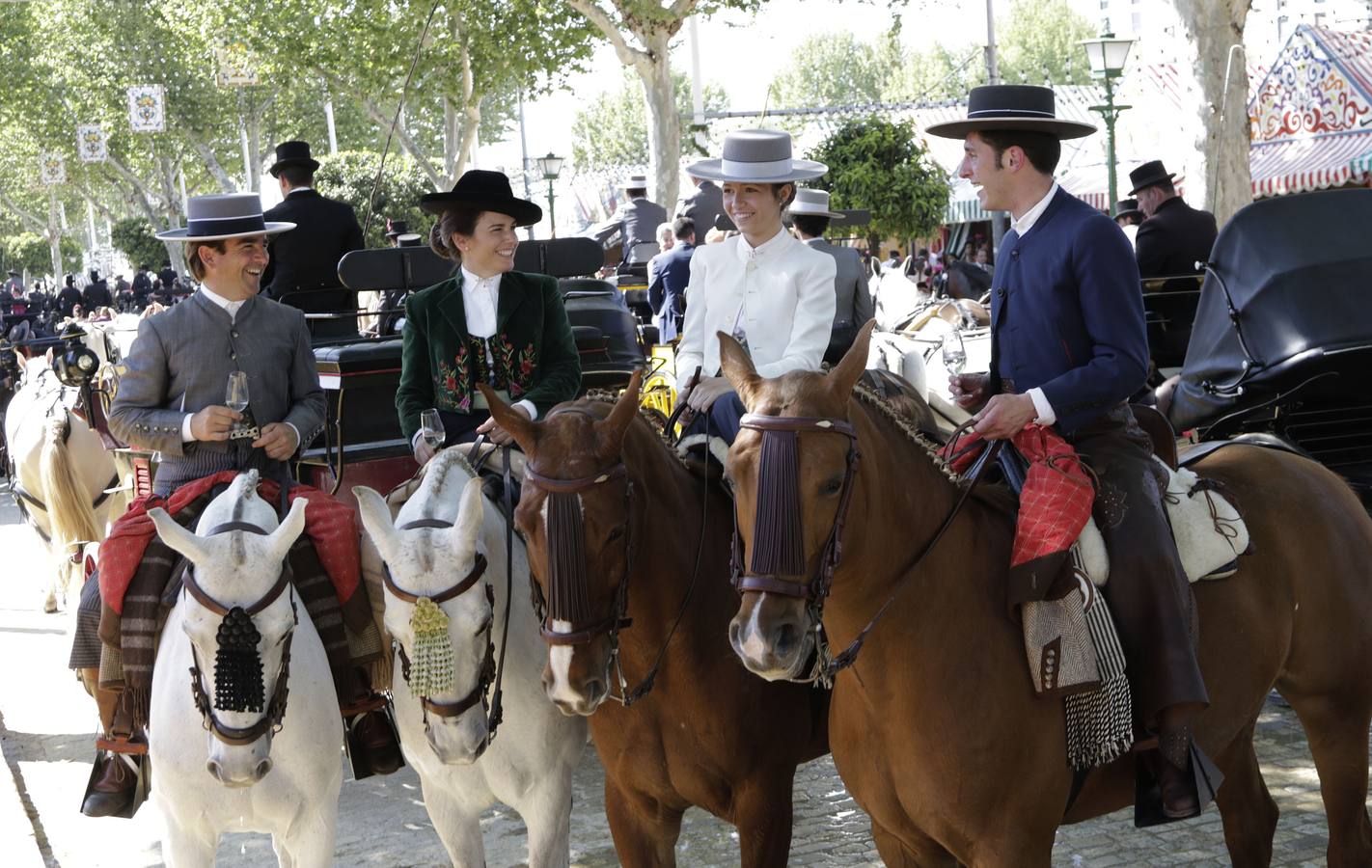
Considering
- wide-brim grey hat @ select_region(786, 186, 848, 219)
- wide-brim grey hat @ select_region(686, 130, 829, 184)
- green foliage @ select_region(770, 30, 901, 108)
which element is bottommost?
wide-brim grey hat @ select_region(786, 186, 848, 219)

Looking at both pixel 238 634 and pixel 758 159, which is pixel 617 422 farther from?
pixel 758 159

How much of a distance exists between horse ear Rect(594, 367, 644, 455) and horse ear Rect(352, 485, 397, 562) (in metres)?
0.73

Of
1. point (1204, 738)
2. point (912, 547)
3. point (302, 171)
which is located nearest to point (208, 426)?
point (912, 547)

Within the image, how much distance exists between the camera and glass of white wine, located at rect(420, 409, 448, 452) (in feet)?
15.7

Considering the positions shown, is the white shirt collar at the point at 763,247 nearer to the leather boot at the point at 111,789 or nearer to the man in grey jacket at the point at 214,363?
the man in grey jacket at the point at 214,363

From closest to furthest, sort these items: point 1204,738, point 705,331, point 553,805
Answer: point 1204,738, point 553,805, point 705,331

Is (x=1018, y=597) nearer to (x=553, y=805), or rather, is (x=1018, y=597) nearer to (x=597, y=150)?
(x=553, y=805)

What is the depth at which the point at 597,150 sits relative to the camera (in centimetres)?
9425

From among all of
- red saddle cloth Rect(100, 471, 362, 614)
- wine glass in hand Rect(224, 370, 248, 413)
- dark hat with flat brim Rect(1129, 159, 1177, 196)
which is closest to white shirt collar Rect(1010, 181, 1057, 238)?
red saddle cloth Rect(100, 471, 362, 614)

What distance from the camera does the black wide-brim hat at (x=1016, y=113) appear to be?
4.06 meters

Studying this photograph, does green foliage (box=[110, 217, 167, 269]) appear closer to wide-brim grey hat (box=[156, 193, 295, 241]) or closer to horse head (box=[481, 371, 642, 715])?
wide-brim grey hat (box=[156, 193, 295, 241])

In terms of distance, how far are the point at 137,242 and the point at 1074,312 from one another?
6790 cm

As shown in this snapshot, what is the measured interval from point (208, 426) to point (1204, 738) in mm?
3324

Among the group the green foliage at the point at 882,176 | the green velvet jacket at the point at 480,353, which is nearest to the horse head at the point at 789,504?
the green velvet jacket at the point at 480,353
